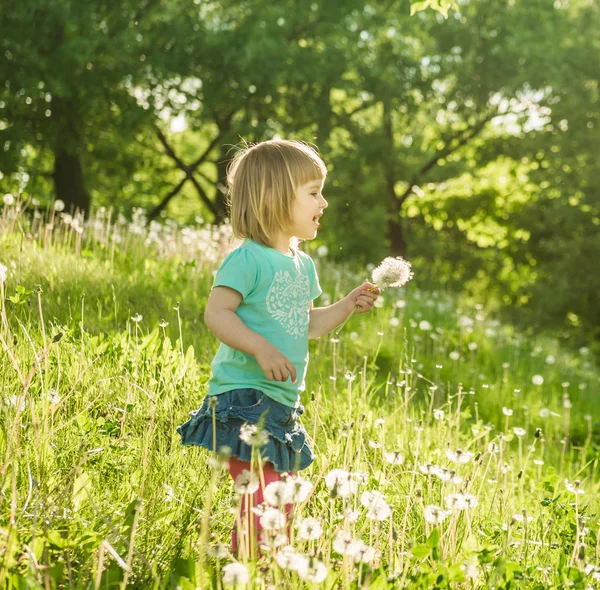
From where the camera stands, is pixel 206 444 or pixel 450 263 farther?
pixel 450 263

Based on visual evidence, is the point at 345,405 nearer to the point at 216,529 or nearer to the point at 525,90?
the point at 216,529

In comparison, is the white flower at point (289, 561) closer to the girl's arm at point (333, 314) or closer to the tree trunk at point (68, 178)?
the girl's arm at point (333, 314)

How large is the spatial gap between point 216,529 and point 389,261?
48.1 inches

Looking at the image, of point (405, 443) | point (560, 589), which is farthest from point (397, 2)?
point (560, 589)

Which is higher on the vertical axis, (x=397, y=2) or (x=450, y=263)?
(x=397, y=2)

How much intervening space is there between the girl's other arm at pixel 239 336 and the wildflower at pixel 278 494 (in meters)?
0.57

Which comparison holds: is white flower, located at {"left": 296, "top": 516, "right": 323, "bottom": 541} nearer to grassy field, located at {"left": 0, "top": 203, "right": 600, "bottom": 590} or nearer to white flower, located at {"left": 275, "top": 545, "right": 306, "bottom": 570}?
grassy field, located at {"left": 0, "top": 203, "right": 600, "bottom": 590}

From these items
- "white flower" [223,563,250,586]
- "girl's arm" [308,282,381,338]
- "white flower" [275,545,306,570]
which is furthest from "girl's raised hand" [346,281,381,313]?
"white flower" [223,563,250,586]

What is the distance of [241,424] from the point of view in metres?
2.40

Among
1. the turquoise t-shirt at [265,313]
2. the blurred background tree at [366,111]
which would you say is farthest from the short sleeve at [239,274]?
the blurred background tree at [366,111]

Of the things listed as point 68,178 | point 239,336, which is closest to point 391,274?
point 239,336

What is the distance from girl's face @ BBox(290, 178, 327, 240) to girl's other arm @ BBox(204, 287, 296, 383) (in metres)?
0.39

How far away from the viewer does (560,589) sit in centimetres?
223

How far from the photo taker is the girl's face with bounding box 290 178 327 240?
8.75ft
